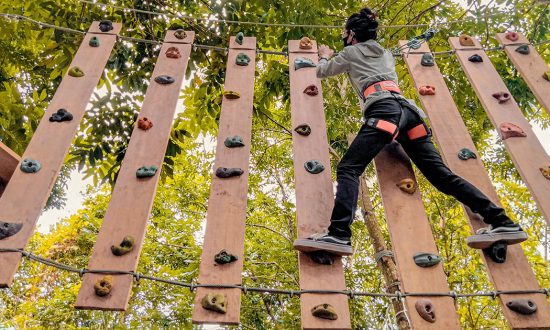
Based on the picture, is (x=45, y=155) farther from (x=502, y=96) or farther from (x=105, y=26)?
(x=502, y=96)

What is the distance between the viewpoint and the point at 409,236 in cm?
180

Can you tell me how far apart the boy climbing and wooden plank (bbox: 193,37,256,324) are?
0.80 feet

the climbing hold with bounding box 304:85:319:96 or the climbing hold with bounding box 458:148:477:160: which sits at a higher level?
the climbing hold with bounding box 304:85:319:96

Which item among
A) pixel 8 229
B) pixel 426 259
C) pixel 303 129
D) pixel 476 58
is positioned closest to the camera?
pixel 8 229

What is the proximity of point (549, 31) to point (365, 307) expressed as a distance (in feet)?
13.0

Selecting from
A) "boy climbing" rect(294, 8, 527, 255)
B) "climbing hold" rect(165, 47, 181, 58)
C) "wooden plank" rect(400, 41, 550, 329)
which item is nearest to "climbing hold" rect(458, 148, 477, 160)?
"wooden plank" rect(400, 41, 550, 329)

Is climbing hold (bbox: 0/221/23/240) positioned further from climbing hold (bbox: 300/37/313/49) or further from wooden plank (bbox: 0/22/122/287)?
climbing hold (bbox: 300/37/313/49)

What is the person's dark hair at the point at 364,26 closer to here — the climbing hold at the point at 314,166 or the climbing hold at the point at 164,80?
the climbing hold at the point at 314,166

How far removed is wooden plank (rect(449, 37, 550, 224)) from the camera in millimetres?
1886

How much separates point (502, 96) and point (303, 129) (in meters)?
1.04

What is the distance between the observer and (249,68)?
2539 mm

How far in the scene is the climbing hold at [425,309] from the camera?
4.97 feet

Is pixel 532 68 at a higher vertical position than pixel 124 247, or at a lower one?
higher

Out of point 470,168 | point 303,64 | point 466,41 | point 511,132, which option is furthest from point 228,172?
point 466,41
